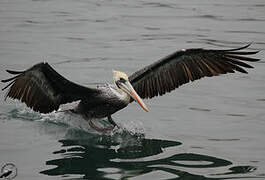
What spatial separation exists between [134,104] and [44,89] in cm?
251

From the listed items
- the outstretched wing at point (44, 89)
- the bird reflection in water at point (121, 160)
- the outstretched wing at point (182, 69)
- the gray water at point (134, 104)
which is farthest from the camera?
the outstretched wing at point (182, 69)

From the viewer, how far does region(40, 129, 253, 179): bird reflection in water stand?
8.80 m

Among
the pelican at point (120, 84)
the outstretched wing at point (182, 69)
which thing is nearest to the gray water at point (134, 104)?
the pelican at point (120, 84)

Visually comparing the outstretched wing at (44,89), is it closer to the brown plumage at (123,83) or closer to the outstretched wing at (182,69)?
the brown plumage at (123,83)

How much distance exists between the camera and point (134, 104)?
40.6 ft

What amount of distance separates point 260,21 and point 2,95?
29.8ft

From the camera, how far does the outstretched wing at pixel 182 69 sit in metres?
10.4

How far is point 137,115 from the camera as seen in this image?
38.1ft

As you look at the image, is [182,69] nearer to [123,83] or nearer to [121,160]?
[123,83]

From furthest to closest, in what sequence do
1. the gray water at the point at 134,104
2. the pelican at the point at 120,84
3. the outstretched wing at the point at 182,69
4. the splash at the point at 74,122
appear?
the splash at the point at 74,122 < the outstretched wing at the point at 182,69 < the pelican at the point at 120,84 < the gray water at the point at 134,104

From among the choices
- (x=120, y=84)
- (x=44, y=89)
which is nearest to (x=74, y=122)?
(x=44, y=89)

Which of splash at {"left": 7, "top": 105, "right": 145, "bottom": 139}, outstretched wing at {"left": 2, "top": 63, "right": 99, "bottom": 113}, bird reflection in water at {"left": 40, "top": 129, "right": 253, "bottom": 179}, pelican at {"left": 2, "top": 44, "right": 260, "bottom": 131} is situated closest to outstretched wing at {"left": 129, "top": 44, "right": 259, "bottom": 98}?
pelican at {"left": 2, "top": 44, "right": 260, "bottom": 131}

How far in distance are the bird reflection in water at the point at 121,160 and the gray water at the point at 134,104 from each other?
15 mm

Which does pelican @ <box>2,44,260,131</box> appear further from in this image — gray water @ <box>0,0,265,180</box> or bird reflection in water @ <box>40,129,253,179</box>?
bird reflection in water @ <box>40,129,253,179</box>
